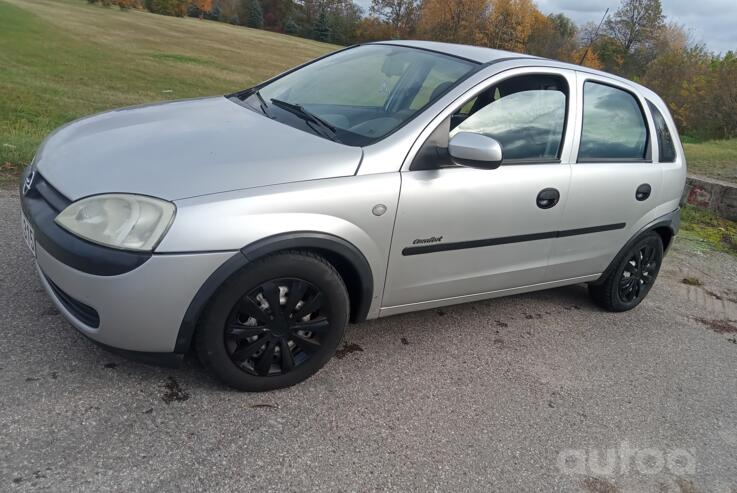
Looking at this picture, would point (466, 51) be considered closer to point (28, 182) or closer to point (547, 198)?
point (547, 198)

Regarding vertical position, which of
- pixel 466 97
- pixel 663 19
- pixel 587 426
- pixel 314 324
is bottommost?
pixel 587 426

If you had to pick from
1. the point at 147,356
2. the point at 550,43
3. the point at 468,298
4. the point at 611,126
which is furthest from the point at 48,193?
the point at 550,43

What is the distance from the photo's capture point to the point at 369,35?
217 feet

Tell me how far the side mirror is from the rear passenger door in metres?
0.88

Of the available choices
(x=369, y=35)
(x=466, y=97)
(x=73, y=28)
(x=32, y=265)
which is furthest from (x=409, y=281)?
(x=369, y=35)

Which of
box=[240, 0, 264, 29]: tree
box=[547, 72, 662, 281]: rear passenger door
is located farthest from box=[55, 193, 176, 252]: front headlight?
box=[240, 0, 264, 29]: tree

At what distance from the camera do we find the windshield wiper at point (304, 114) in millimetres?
3151

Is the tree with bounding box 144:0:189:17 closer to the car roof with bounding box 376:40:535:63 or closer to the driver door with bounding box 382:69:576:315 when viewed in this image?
the car roof with bounding box 376:40:535:63

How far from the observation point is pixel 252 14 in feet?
249

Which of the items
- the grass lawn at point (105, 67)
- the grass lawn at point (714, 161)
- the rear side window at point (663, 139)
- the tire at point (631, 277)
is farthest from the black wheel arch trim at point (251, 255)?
the grass lawn at point (714, 161)

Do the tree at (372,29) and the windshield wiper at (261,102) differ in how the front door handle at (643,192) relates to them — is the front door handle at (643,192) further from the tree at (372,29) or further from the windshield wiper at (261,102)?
the tree at (372,29)

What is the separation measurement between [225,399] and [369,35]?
2659 inches

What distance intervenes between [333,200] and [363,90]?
3.90 feet

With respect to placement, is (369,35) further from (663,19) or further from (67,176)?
(67,176)
